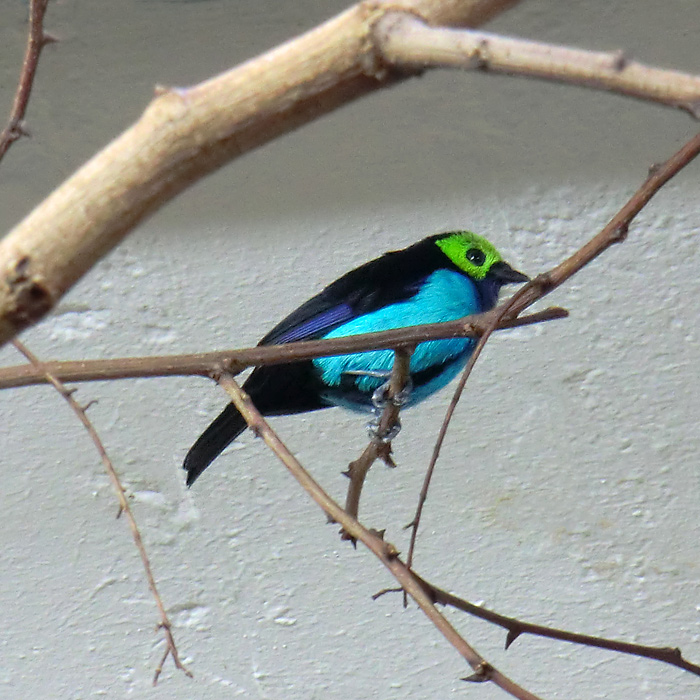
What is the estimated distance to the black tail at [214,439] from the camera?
4.34ft

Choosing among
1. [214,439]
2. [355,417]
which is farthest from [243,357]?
[355,417]

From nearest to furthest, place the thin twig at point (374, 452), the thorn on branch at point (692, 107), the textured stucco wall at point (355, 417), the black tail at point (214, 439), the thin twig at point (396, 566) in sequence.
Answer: the thorn on branch at point (692, 107) → the thin twig at point (396, 566) → the thin twig at point (374, 452) → the black tail at point (214, 439) → the textured stucco wall at point (355, 417)

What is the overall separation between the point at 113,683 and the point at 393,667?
0.58m

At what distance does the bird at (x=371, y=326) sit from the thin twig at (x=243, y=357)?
1.85 ft

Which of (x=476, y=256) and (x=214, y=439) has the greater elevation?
(x=476, y=256)

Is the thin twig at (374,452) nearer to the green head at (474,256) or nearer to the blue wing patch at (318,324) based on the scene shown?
the blue wing patch at (318,324)

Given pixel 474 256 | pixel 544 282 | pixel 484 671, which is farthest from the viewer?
pixel 474 256

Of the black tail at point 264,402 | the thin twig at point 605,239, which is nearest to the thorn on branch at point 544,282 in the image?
the thin twig at point 605,239

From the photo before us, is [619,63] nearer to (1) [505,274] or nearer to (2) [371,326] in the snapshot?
(2) [371,326]

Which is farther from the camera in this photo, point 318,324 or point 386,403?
point 318,324

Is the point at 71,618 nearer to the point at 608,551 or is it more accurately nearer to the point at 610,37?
the point at 608,551

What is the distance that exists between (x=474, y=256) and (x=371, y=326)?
0.24 meters

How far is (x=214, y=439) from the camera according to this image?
4.34 ft

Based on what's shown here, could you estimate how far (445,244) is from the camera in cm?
152
